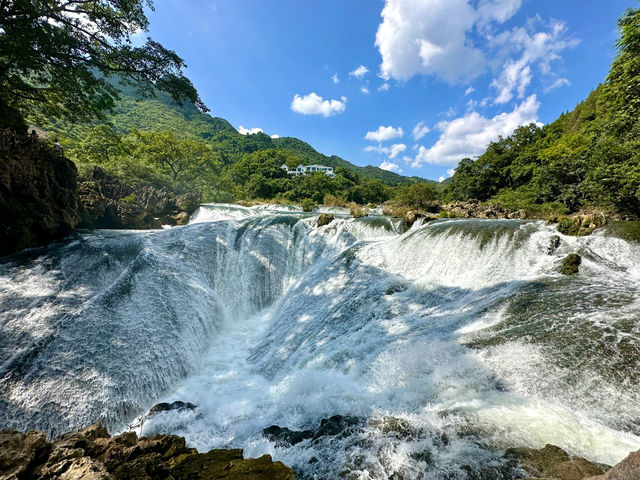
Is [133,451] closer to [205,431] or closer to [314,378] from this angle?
[205,431]

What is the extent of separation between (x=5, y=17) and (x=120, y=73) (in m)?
2.38

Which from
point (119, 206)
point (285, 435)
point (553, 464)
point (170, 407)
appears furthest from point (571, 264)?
point (119, 206)

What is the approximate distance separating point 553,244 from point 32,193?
15677 mm

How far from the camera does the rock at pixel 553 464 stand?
2.03 m

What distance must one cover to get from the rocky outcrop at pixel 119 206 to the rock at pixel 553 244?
57.0 feet

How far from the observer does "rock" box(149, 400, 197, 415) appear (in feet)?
14.5

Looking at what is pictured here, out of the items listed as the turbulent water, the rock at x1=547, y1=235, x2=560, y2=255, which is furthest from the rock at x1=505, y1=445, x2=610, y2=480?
the rock at x1=547, y1=235, x2=560, y2=255

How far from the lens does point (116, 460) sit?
2.15 m

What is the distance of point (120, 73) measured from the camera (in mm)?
7949

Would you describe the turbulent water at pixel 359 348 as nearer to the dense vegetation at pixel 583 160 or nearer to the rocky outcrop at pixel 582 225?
the rocky outcrop at pixel 582 225

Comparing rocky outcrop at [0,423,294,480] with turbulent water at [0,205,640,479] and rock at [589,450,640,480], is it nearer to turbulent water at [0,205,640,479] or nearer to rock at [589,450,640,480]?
turbulent water at [0,205,640,479]

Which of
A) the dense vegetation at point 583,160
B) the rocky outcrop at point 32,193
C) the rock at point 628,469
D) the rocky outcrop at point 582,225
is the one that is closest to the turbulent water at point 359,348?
the rocky outcrop at point 582,225

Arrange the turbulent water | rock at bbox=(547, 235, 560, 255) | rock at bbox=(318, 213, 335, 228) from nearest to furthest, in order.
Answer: the turbulent water, rock at bbox=(547, 235, 560, 255), rock at bbox=(318, 213, 335, 228)

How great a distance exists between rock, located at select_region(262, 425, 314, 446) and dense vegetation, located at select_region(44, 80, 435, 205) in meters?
8.74
